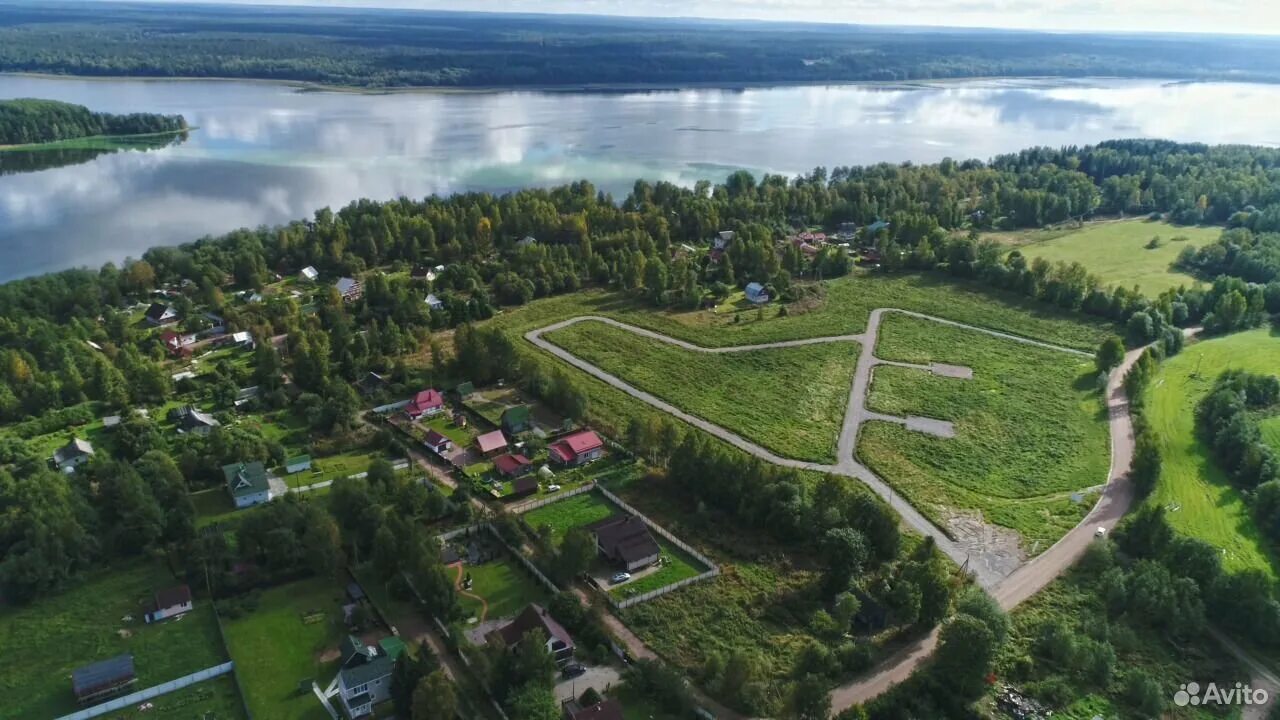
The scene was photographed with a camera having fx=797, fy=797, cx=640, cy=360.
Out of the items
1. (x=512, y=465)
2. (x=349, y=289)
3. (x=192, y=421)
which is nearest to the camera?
(x=512, y=465)

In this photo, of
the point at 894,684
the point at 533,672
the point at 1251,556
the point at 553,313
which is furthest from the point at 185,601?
the point at 1251,556

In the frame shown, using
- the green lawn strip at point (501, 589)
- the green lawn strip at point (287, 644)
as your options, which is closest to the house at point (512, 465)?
the green lawn strip at point (501, 589)

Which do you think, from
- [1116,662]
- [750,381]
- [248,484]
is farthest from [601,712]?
[750,381]

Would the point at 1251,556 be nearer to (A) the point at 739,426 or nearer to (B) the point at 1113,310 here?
(A) the point at 739,426

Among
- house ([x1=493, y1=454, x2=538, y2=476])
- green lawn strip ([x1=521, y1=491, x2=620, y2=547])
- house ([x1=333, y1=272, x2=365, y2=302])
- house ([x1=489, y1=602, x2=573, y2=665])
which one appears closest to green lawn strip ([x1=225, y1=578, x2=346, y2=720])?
house ([x1=489, y1=602, x2=573, y2=665])

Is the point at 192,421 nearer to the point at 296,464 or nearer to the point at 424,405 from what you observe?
the point at 296,464

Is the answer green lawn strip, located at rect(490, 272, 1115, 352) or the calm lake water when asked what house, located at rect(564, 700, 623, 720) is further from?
the calm lake water
